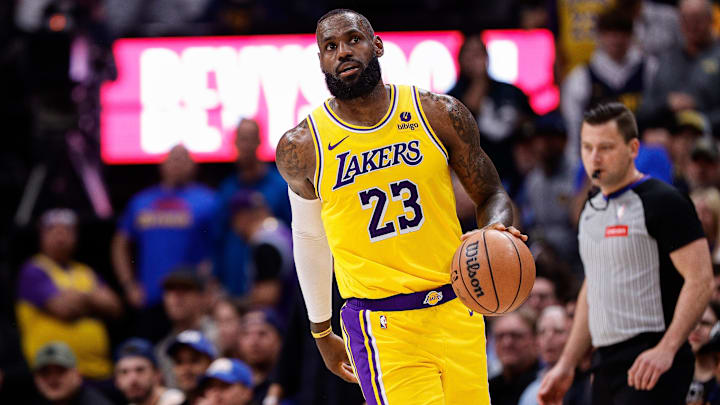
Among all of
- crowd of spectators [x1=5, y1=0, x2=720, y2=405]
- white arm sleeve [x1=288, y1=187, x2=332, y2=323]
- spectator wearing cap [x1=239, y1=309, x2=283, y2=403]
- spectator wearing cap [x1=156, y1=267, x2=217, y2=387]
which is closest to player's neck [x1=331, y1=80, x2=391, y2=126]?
white arm sleeve [x1=288, y1=187, x2=332, y2=323]

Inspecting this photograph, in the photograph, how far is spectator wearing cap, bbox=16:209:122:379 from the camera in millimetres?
10320

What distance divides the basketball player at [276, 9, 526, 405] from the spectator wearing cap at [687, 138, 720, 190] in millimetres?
4377

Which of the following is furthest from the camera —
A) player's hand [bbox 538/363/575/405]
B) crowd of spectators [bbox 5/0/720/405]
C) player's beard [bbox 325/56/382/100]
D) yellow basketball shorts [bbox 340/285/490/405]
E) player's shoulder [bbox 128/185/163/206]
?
player's shoulder [bbox 128/185/163/206]

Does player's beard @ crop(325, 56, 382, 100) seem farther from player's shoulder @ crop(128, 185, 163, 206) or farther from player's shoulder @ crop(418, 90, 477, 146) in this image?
player's shoulder @ crop(128, 185, 163, 206)

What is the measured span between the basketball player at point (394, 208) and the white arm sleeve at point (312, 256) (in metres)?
0.18

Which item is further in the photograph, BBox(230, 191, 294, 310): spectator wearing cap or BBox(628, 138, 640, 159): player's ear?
BBox(230, 191, 294, 310): spectator wearing cap

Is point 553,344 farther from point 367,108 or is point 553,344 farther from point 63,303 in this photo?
point 63,303

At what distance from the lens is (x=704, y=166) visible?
9.05m

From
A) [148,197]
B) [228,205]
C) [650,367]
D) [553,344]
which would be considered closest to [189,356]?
[228,205]

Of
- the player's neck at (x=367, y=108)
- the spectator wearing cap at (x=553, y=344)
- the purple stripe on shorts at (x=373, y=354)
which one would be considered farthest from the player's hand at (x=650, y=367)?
the player's neck at (x=367, y=108)

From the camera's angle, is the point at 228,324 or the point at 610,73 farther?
the point at 610,73

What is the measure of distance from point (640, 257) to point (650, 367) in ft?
A: 1.89

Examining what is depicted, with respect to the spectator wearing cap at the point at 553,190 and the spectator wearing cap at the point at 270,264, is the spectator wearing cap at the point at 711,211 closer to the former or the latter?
the spectator wearing cap at the point at 553,190

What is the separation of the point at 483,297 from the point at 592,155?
142 cm
